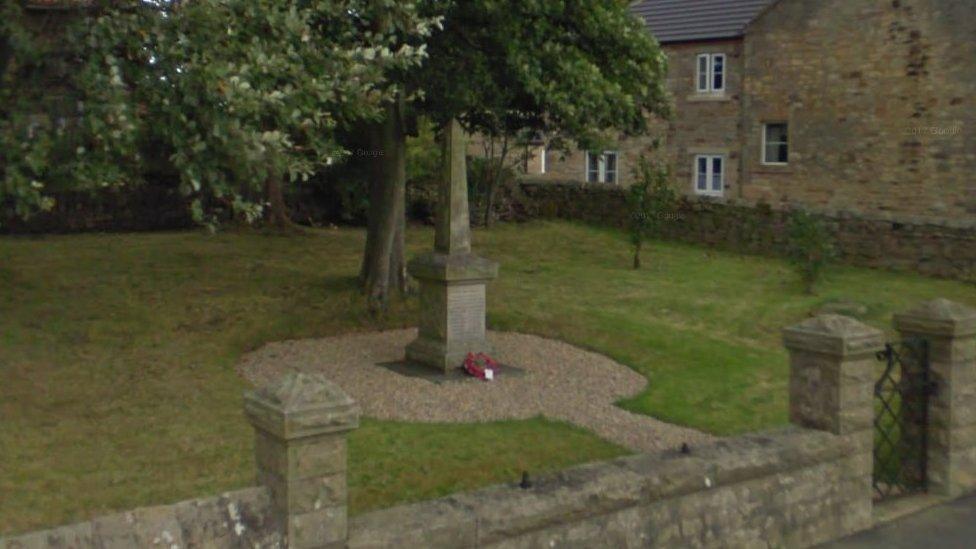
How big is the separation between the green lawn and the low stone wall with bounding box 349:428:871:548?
6.95 ft

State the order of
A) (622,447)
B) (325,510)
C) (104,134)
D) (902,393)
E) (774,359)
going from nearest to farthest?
(325,510)
(104,134)
(902,393)
(622,447)
(774,359)

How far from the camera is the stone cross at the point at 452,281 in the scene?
43.7ft

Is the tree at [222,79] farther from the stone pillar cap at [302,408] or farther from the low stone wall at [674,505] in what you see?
the low stone wall at [674,505]

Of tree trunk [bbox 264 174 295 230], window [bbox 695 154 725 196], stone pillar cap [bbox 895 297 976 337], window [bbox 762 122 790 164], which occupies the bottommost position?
stone pillar cap [bbox 895 297 976 337]

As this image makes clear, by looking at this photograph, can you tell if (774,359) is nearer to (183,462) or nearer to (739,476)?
(739,476)

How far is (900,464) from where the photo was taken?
9867mm

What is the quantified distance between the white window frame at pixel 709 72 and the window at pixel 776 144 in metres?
1.90

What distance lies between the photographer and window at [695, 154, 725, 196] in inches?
1313

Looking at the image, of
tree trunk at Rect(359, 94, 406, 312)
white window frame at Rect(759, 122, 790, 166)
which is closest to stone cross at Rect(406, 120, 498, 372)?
tree trunk at Rect(359, 94, 406, 312)

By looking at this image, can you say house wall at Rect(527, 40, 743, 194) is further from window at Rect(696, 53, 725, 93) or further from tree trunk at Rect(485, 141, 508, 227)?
tree trunk at Rect(485, 141, 508, 227)

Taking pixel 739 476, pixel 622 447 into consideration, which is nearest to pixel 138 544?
pixel 739 476

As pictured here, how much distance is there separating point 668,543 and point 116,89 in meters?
5.63

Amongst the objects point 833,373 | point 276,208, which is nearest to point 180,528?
point 833,373

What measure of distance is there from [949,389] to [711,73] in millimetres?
24993
